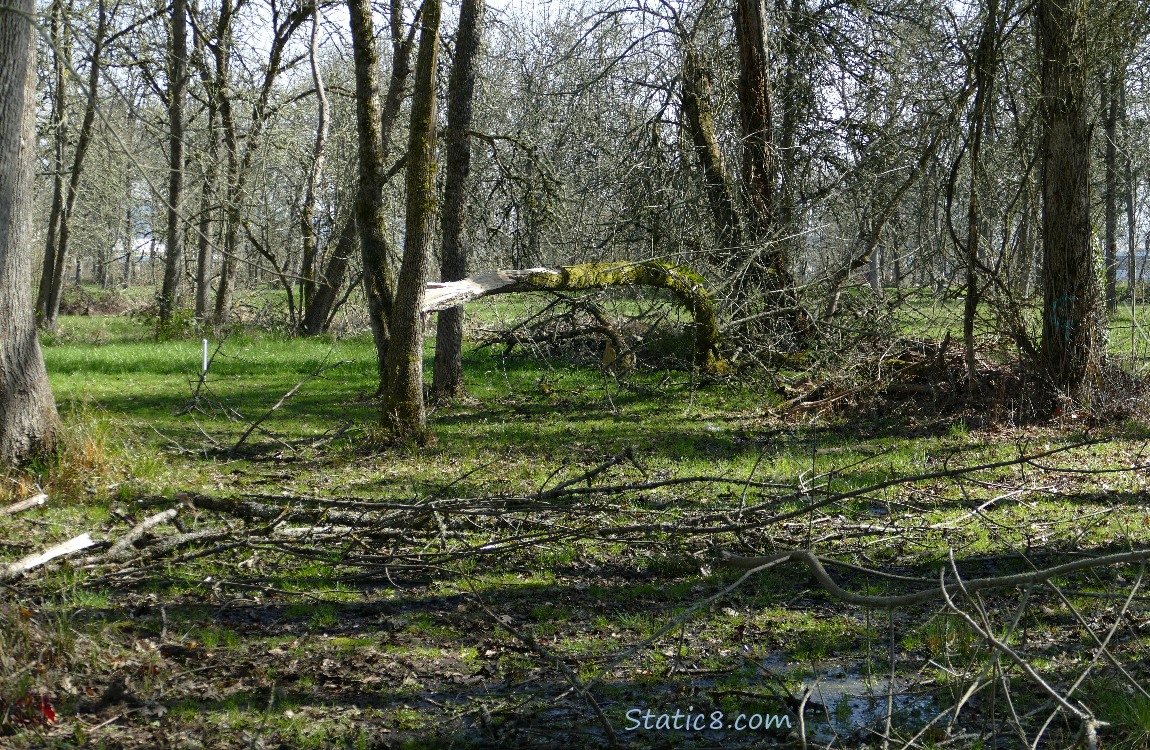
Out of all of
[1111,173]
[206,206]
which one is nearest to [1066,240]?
[1111,173]

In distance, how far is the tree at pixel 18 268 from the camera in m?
7.02

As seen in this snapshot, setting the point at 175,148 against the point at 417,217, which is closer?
the point at 417,217

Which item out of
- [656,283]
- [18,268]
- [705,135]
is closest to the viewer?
[18,268]

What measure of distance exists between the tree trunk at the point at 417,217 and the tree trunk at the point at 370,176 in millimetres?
422

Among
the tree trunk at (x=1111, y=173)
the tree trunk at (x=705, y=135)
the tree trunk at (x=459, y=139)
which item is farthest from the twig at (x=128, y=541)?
the tree trunk at (x=1111, y=173)

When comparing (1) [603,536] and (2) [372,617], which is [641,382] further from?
(2) [372,617]

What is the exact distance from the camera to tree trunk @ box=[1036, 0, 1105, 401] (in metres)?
9.55

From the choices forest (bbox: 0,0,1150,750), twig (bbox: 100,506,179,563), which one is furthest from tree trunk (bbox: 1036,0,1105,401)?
twig (bbox: 100,506,179,563)

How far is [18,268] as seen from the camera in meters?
7.30

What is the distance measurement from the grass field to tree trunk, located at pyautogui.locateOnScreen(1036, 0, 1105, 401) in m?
0.69

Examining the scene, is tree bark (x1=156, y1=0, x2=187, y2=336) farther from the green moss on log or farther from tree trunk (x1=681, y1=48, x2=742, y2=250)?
the green moss on log

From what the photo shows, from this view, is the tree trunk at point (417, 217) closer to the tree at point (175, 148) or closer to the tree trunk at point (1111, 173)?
the tree trunk at point (1111, 173)

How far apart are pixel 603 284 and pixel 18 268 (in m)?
5.74

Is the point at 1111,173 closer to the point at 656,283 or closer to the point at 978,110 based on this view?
the point at 656,283
